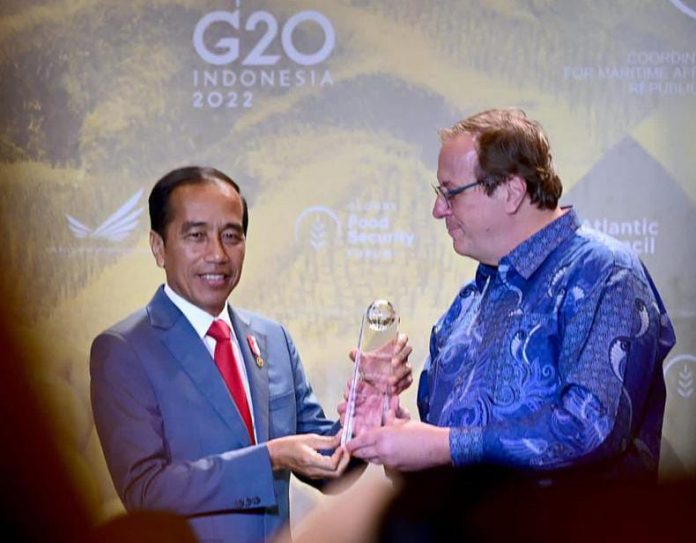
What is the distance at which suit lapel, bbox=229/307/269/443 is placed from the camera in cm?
251

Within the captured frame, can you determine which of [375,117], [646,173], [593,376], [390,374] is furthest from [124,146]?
[593,376]

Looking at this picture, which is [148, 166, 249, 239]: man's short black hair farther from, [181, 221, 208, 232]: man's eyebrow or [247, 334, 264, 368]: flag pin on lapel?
[247, 334, 264, 368]: flag pin on lapel

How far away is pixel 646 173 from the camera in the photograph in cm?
305

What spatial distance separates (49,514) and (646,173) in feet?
8.42

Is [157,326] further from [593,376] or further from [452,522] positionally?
[452,522]

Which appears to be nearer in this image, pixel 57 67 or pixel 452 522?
pixel 452 522

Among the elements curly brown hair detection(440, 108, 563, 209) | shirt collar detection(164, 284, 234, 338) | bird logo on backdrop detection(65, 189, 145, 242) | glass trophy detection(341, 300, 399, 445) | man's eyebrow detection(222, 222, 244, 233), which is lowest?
glass trophy detection(341, 300, 399, 445)

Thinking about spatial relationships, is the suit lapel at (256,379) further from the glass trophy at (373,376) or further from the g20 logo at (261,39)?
the g20 logo at (261,39)

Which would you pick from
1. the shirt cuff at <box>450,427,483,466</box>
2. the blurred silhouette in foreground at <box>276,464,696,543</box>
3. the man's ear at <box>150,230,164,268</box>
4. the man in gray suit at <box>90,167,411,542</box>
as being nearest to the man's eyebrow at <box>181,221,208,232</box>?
the man in gray suit at <box>90,167,411,542</box>

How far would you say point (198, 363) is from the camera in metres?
2.48

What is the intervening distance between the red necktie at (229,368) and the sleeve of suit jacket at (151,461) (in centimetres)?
11

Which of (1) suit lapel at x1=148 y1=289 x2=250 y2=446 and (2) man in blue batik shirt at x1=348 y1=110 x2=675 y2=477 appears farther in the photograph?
(1) suit lapel at x1=148 y1=289 x2=250 y2=446

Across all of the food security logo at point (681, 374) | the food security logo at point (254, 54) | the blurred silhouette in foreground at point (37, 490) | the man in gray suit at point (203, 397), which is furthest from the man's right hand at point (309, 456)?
the blurred silhouette in foreground at point (37, 490)

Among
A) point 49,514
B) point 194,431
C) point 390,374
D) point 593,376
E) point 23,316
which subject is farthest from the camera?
point 23,316
